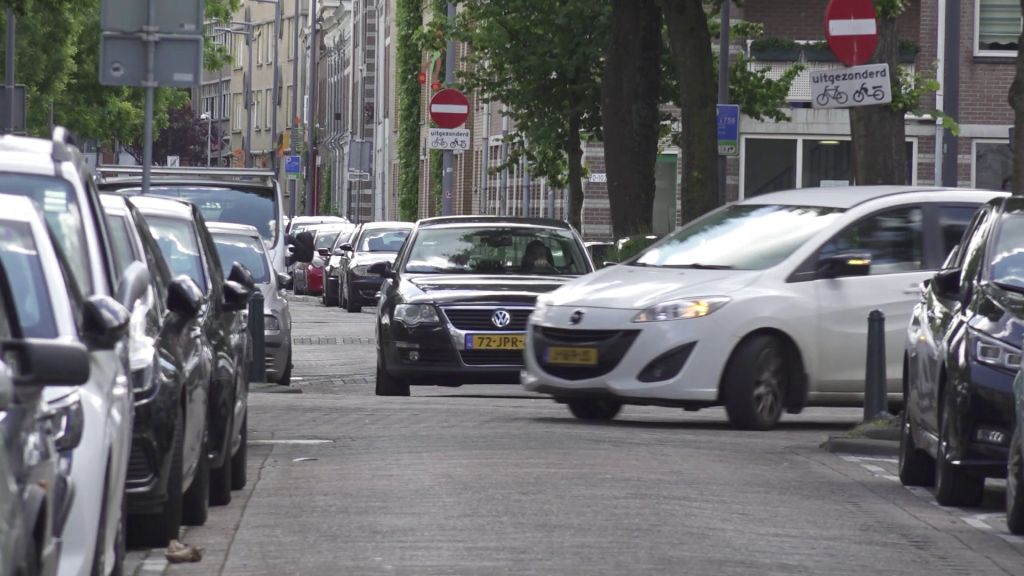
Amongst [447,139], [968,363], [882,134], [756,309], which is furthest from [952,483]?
[447,139]

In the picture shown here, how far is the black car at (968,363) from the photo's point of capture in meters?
9.46

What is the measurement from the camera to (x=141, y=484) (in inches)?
296

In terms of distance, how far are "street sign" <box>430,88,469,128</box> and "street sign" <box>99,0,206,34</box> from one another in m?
17.9

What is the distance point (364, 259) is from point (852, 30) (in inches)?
883

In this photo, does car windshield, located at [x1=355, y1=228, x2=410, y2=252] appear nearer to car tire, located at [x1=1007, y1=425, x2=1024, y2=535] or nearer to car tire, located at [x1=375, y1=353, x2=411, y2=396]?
car tire, located at [x1=375, y1=353, x2=411, y2=396]

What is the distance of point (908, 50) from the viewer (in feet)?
140

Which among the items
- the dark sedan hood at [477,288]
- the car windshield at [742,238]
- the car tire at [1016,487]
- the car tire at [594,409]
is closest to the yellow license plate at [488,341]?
the dark sedan hood at [477,288]

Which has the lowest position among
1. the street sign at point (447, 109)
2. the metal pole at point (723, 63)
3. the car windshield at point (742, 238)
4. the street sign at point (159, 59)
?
the car windshield at point (742, 238)

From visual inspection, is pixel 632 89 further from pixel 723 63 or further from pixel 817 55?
pixel 817 55

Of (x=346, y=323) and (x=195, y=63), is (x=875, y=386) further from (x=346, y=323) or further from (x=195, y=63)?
(x=346, y=323)

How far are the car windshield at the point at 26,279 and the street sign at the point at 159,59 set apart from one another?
1036cm

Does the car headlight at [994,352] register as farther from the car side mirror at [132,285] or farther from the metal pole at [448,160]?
the metal pole at [448,160]

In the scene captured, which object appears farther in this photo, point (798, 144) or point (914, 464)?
point (798, 144)

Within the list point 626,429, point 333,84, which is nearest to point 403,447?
point 626,429
